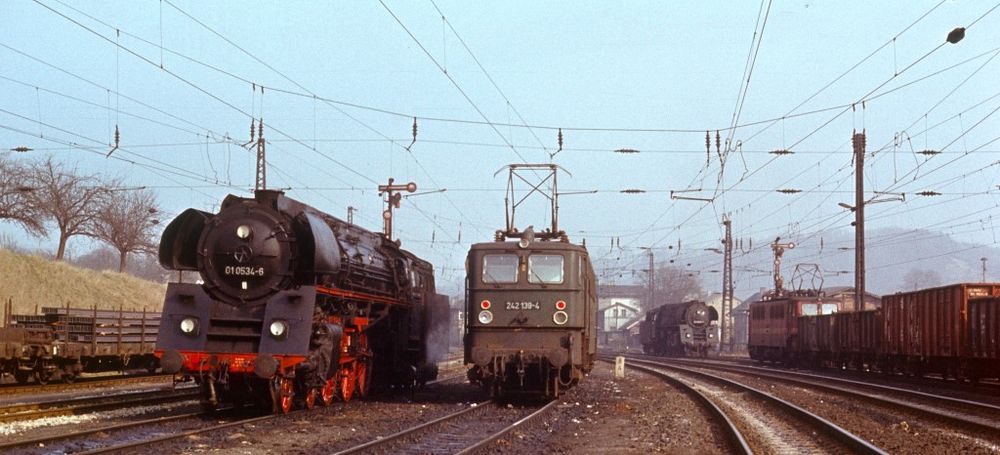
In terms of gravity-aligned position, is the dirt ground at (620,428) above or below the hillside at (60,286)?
below

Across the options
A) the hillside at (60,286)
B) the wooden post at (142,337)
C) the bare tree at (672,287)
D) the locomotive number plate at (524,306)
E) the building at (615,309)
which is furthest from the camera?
the building at (615,309)

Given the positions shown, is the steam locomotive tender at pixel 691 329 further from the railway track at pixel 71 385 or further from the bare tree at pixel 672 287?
the bare tree at pixel 672 287

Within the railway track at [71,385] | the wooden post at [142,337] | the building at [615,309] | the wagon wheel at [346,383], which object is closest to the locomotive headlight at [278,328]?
the wagon wheel at [346,383]

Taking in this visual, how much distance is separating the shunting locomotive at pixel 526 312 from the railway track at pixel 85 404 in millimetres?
5768

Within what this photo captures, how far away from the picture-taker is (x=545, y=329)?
57.6ft

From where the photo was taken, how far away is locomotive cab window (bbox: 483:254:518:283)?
59.0ft

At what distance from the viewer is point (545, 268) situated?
18.0 m

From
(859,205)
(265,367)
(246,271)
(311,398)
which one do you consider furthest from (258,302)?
(859,205)

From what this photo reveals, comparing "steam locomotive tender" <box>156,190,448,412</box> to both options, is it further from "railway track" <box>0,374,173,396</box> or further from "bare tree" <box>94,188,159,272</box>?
"bare tree" <box>94,188,159,272</box>

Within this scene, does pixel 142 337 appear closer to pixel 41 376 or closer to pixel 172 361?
pixel 41 376

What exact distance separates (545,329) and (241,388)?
555 centimetres

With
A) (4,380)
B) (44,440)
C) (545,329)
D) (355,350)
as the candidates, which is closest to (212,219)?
(355,350)

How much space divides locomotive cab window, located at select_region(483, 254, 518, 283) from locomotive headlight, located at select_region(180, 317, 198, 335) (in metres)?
5.58

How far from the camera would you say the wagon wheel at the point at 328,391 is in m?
16.5
